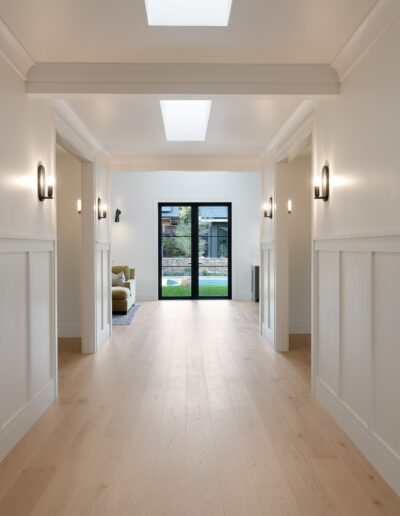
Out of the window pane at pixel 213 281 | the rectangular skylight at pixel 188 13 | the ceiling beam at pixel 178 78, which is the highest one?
the rectangular skylight at pixel 188 13

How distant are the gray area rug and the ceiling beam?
16.9 ft

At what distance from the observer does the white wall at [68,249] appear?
270 inches

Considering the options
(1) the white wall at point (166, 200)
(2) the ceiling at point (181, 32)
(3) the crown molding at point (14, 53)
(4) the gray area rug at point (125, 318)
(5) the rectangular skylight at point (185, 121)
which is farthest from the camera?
(1) the white wall at point (166, 200)

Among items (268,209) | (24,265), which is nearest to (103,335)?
(268,209)

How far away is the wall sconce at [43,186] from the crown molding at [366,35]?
2168 millimetres

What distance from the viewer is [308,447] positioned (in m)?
2.99

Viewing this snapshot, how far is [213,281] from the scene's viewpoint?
1198 cm

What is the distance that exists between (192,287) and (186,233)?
4.35 feet

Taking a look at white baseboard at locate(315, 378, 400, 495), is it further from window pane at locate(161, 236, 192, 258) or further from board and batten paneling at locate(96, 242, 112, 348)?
window pane at locate(161, 236, 192, 258)

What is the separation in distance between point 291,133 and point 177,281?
741 centimetres

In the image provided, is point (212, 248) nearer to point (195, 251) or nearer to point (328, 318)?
point (195, 251)

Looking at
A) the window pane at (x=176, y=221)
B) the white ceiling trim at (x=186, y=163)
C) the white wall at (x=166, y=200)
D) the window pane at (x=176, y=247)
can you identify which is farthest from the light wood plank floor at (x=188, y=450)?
the window pane at (x=176, y=221)

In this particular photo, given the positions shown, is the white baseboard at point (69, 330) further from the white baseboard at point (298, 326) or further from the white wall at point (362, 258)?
the white wall at point (362, 258)

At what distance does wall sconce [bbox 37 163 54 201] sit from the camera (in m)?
3.53
